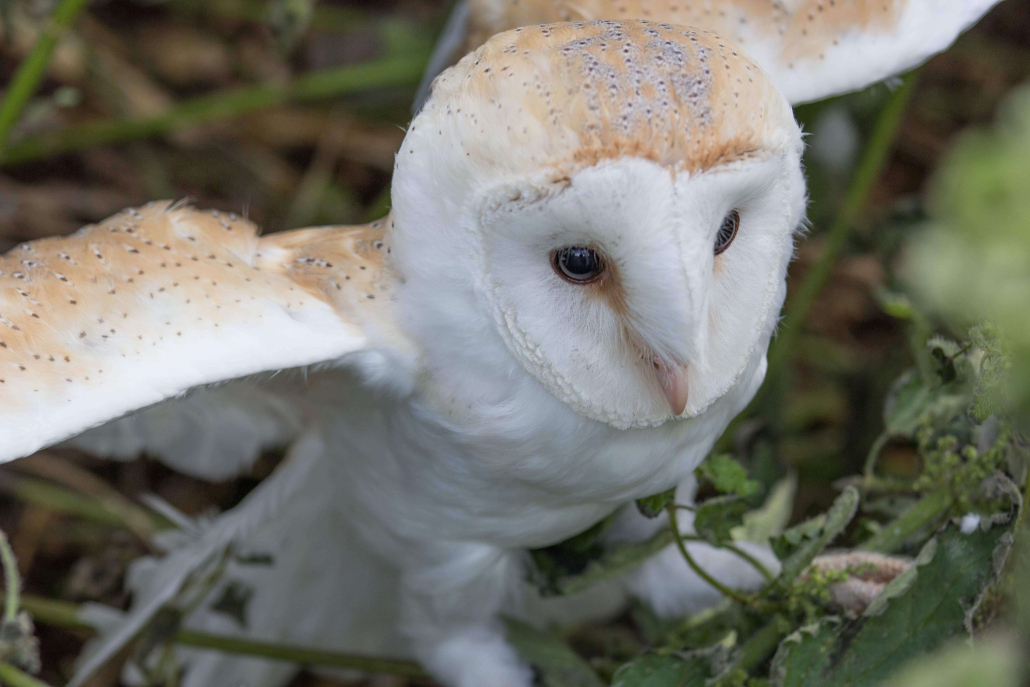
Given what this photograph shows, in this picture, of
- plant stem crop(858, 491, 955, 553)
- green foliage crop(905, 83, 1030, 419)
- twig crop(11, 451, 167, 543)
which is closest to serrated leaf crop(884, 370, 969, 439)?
plant stem crop(858, 491, 955, 553)

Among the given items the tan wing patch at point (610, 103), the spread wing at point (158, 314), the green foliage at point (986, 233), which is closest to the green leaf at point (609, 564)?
the spread wing at point (158, 314)

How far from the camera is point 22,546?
5.76ft

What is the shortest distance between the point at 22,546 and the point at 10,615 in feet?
3.08

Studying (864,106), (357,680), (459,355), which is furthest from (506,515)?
(864,106)

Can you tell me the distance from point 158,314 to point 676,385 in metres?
0.45

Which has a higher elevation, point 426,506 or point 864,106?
point 864,106

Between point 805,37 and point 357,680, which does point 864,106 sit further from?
point 357,680

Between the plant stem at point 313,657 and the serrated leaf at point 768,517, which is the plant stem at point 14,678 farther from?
the serrated leaf at point 768,517

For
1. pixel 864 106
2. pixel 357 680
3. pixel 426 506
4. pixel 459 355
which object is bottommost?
pixel 357 680

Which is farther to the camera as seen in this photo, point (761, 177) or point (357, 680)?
point (357, 680)

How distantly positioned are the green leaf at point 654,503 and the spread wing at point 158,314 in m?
0.28

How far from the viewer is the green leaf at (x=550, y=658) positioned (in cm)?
117

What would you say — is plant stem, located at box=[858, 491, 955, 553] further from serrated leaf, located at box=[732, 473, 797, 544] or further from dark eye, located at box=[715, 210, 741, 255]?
dark eye, located at box=[715, 210, 741, 255]

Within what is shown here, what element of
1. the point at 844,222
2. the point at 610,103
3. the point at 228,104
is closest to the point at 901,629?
the point at 610,103
